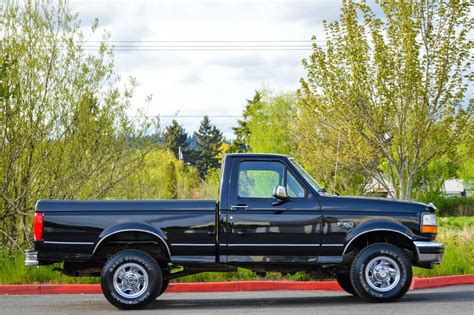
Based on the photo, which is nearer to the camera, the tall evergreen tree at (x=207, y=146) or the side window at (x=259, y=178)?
the side window at (x=259, y=178)

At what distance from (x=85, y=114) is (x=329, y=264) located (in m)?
7.49

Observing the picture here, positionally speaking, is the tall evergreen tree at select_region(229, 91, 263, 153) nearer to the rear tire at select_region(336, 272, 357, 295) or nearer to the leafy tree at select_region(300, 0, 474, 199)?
the leafy tree at select_region(300, 0, 474, 199)

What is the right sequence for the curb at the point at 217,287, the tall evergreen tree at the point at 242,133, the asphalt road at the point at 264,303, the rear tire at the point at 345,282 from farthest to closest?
the tall evergreen tree at the point at 242,133
the curb at the point at 217,287
the rear tire at the point at 345,282
the asphalt road at the point at 264,303

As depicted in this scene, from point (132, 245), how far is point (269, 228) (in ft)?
6.20

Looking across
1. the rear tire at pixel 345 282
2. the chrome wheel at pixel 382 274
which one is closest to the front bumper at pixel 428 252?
the chrome wheel at pixel 382 274

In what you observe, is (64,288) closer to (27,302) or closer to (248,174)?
(27,302)

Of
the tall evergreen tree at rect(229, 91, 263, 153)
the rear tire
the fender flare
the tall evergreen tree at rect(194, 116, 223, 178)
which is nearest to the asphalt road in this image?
the rear tire

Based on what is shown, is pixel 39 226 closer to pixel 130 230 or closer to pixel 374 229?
pixel 130 230

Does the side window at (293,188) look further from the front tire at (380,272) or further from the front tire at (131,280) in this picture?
the front tire at (131,280)

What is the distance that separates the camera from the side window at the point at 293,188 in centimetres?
1191

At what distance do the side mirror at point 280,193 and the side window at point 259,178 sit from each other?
154 millimetres

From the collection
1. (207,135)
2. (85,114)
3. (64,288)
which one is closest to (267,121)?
(85,114)

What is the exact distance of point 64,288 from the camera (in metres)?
13.8

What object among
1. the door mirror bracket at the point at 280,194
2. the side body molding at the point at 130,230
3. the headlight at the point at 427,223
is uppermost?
the door mirror bracket at the point at 280,194
